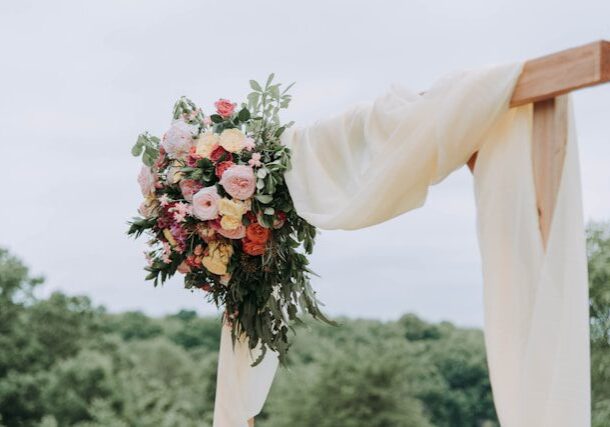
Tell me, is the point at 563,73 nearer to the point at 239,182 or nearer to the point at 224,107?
the point at 239,182

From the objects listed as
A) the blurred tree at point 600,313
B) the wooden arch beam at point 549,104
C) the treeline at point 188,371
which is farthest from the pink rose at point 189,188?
the treeline at point 188,371

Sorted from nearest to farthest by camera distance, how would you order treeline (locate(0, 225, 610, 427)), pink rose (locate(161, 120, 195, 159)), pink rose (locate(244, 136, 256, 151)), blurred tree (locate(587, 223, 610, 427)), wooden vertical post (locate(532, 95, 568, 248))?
1. wooden vertical post (locate(532, 95, 568, 248))
2. pink rose (locate(244, 136, 256, 151))
3. pink rose (locate(161, 120, 195, 159))
4. blurred tree (locate(587, 223, 610, 427))
5. treeline (locate(0, 225, 610, 427))

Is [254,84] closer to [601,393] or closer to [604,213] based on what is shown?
[604,213]

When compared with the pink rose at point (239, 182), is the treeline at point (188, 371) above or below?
above

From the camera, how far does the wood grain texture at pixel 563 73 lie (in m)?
2.19

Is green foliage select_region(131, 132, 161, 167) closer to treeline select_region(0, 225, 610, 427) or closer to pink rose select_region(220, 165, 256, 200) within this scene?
pink rose select_region(220, 165, 256, 200)

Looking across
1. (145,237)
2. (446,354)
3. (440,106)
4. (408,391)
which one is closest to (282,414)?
(408,391)

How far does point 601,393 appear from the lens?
260 inches

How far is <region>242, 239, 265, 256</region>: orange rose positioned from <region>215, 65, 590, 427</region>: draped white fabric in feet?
2.40

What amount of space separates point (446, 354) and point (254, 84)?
17.8 metres

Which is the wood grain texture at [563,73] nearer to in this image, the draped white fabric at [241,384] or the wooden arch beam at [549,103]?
the wooden arch beam at [549,103]

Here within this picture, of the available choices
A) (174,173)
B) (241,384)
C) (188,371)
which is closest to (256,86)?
(174,173)

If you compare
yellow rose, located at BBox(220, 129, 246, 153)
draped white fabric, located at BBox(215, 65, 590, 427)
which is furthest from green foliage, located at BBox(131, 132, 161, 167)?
draped white fabric, located at BBox(215, 65, 590, 427)

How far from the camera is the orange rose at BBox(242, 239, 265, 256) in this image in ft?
11.0
